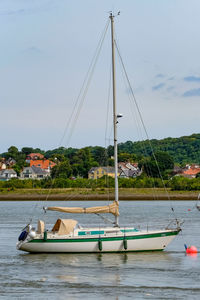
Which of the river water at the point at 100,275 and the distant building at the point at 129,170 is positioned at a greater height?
the distant building at the point at 129,170

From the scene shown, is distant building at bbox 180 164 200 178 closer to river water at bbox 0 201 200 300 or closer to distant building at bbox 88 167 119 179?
distant building at bbox 88 167 119 179

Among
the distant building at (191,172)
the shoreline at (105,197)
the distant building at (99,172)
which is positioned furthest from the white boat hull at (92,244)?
the distant building at (191,172)

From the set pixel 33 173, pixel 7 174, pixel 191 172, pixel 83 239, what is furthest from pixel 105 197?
pixel 83 239

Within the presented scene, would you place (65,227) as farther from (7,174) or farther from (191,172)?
(7,174)

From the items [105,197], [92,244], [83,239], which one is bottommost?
[92,244]

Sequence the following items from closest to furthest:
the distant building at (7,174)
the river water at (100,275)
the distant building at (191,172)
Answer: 1. the river water at (100,275)
2. the distant building at (191,172)
3. the distant building at (7,174)

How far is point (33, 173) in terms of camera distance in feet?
634

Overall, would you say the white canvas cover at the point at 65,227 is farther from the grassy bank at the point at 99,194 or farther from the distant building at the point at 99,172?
the distant building at the point at 99,172

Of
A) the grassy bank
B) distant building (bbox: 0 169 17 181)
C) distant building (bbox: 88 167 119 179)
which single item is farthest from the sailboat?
distant building (bbox: 0 169 17 181)

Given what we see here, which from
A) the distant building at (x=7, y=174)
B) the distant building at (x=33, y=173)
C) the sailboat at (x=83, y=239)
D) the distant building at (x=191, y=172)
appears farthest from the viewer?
the distant building at (x=7, y=174)

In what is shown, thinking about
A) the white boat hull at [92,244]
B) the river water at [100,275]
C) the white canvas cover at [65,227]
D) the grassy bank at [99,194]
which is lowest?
the river water at [100,275]

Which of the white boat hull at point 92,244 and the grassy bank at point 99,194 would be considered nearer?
the white boat hull at point 92,244

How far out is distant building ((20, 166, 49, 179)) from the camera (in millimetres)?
192550

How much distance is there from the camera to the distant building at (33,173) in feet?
632
